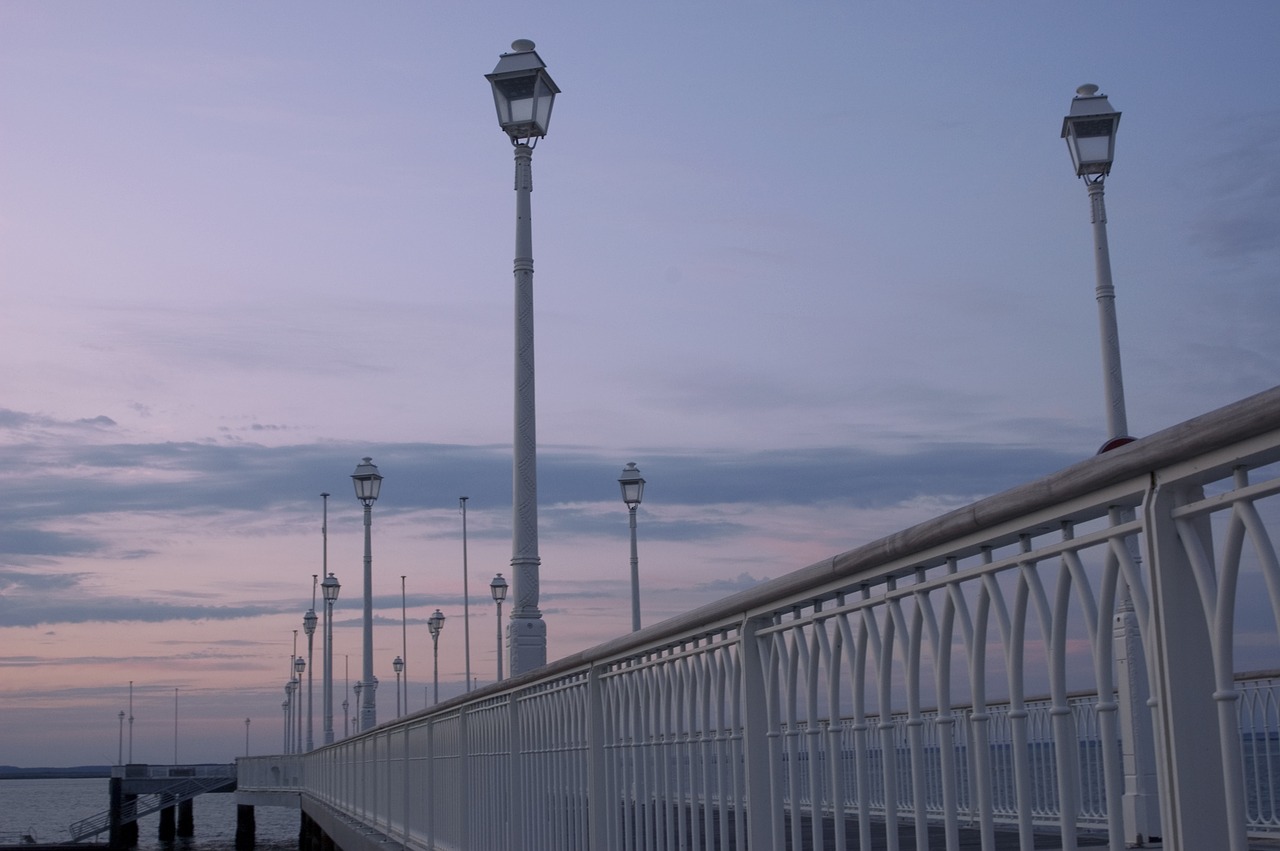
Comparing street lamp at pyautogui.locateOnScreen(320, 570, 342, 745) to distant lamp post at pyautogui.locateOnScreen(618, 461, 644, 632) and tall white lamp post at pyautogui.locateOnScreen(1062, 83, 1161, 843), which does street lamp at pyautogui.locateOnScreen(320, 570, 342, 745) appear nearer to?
distant lamp post at pyautogui.locateOnScreen(618, 461, 644, 632)

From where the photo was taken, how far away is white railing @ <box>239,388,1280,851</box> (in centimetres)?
286

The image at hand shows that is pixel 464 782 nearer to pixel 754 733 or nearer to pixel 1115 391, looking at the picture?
pixel 754 733

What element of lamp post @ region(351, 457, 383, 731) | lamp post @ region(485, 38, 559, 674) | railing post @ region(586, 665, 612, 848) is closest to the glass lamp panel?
lamp post @ region(351, 457, 383, 731)

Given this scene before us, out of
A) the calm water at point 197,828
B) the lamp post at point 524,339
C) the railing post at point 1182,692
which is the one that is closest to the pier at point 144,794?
the calm water at point 197,828

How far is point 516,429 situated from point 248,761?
4977 centimetres

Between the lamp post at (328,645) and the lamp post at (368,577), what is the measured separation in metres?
13.1

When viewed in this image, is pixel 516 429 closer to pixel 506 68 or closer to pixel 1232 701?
pixel 506 68

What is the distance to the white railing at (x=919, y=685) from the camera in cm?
286

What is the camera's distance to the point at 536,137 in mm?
14766

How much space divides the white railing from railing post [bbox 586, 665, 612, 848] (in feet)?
0.04

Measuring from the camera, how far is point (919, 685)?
13.1ft

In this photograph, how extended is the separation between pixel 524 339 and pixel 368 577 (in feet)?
66.4

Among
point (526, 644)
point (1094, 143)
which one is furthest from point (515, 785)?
point (1094, 143)

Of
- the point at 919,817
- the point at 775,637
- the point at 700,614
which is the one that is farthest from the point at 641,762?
the point at 919,817
